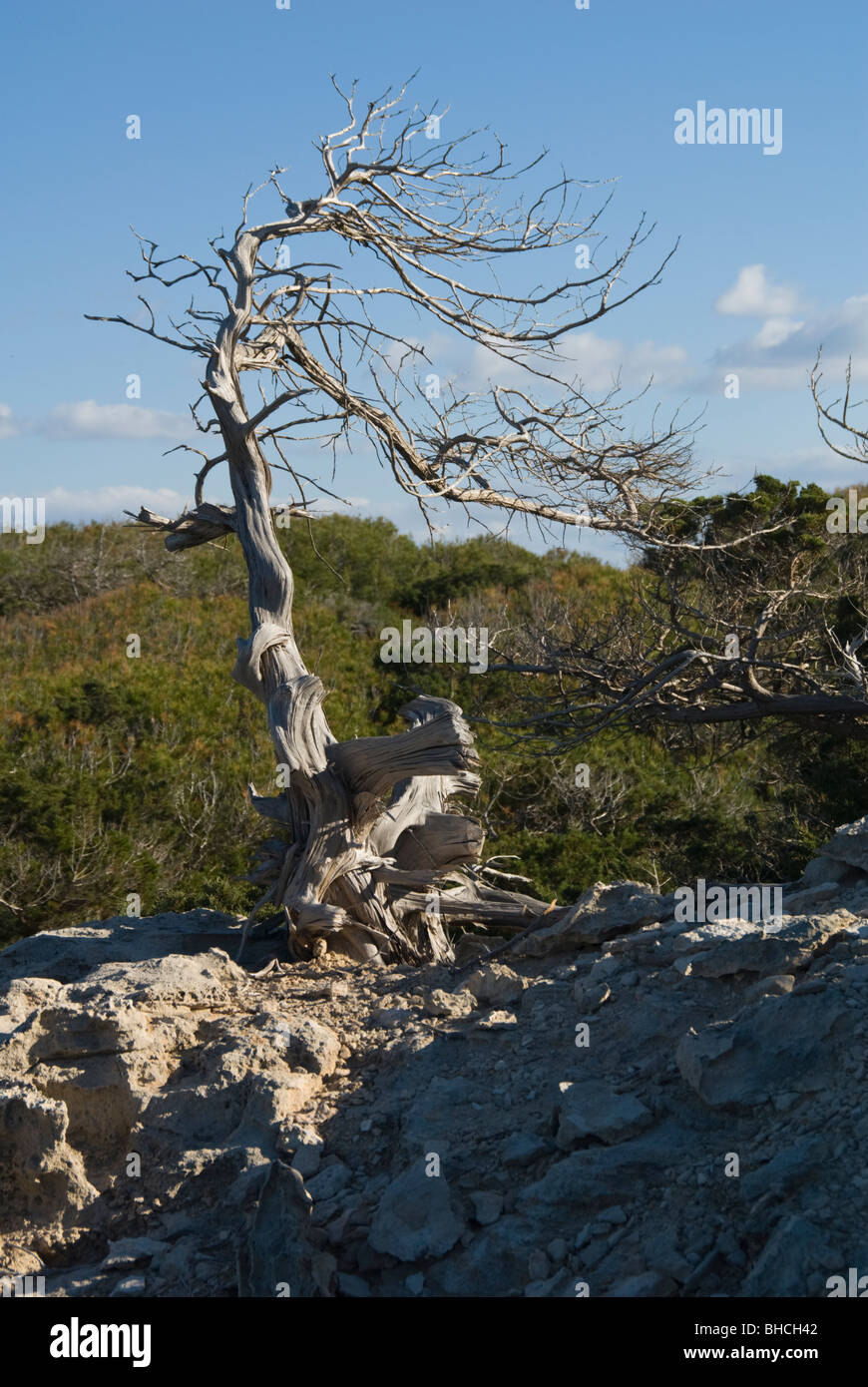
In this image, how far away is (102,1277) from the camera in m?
3.62

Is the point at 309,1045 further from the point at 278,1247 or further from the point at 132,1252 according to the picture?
the point at 278,1247

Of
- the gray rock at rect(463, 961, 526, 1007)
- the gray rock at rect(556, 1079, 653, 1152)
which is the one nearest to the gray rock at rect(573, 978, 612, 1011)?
the gray rock at rect(463, 961, 526, 1007)

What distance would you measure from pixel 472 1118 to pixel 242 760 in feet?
30.1

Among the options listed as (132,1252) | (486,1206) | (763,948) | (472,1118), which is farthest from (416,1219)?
(763,948)

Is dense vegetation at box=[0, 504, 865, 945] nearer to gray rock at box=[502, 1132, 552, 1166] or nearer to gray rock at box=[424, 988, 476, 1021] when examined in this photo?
gray rock at box=[424, 988, 476, 1021]

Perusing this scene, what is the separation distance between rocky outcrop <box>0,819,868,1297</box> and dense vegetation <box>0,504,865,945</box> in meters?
2.96

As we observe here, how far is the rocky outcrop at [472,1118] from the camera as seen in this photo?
3.13 meters

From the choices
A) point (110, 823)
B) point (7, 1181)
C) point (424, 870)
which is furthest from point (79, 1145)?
point (110, 823)

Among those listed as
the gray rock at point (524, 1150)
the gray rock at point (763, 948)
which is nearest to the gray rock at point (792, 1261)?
the gray rock at point (524, 1150)

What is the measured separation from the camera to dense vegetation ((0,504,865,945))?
974 centimetres

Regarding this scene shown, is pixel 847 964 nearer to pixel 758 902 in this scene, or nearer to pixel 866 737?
pixel 758 902

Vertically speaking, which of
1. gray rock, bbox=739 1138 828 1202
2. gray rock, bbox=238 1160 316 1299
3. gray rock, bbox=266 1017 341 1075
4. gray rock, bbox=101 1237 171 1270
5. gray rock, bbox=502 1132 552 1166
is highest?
gray rock, bbox=739 1138 828 1202

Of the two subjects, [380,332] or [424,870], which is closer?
[424,870]
